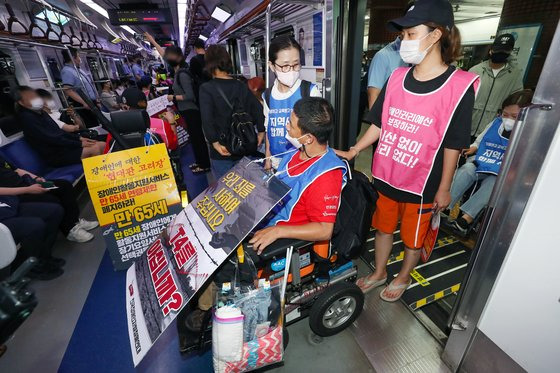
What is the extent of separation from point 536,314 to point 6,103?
5427 mm

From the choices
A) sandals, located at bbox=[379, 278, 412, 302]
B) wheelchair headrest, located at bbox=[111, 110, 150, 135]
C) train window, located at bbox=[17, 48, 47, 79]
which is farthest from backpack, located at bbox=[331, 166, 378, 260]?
train window, located at bbox=[17, 48, 47, 79]

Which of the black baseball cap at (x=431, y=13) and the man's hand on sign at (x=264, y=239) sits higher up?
the black baseball cap at (x=431, y=13)

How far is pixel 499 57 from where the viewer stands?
9.83ft

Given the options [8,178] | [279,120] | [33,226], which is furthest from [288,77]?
[8,178]

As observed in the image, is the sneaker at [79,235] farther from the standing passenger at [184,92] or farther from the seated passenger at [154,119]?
the standing passenger at [184,92]

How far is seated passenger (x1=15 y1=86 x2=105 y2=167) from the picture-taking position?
281cm

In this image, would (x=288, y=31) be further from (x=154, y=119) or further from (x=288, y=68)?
(x=154, y=119)

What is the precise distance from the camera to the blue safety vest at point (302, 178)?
4.48 feet

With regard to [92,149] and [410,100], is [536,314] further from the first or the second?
[92,149]

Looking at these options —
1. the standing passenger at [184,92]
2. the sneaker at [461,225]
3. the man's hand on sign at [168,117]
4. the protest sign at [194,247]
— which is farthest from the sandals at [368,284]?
the man's hand on sign at [168,117]

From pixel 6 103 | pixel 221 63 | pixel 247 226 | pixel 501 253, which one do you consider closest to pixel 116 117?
pixel 221 63

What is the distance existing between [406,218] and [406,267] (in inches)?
17.2

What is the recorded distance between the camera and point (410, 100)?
1.42 m

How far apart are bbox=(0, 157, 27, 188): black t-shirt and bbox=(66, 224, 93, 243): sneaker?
717 mm
